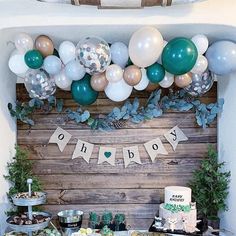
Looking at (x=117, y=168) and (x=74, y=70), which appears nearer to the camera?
(x=74, y=70)

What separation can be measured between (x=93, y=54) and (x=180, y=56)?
0.49 meters

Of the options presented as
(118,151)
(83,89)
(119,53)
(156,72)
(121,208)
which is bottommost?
(121,208)

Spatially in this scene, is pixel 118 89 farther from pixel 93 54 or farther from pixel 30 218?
pixel 30 218

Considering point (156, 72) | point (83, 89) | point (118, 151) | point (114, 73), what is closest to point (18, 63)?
point (83, 89)

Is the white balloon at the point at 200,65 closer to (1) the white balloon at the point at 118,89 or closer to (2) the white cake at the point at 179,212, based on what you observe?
(1) the white balloon at the point at 118,89

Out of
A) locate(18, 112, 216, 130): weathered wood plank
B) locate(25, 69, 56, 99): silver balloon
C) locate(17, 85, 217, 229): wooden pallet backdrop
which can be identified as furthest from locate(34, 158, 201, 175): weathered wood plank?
locate(25, 69, 56, 99): silver balloon

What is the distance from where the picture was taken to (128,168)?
286cm

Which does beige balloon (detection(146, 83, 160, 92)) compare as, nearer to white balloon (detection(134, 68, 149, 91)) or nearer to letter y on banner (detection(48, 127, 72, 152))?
white balloon (detection(134, 68, 149, 91))

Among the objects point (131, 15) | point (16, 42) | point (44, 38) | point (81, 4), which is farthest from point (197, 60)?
point (16, 42)

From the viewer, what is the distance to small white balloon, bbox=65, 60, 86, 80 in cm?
232

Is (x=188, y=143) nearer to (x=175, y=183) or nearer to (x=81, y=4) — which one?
(x=175, y=183)

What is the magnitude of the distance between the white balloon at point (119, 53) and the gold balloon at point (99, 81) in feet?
0.40

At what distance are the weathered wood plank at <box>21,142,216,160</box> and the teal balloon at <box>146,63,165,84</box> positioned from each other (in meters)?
0.67

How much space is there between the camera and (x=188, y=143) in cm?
286
